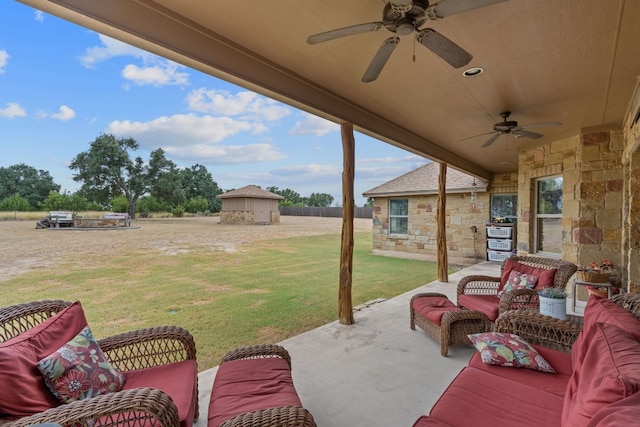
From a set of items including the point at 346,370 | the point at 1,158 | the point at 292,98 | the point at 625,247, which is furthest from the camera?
the point at 625,247

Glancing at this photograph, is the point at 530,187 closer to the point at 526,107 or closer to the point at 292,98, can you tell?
the point at 526,107

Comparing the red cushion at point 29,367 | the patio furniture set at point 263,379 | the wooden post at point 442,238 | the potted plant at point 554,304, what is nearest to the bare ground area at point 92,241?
the red cushion at point 29,367

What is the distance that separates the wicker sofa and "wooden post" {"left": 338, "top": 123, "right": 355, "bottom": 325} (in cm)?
193

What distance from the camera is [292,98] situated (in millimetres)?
3010

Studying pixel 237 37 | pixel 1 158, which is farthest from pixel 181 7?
pixel 1 158

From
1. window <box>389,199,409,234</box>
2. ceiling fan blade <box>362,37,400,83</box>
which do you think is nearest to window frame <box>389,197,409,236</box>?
window <box>389,199,409,234</box>

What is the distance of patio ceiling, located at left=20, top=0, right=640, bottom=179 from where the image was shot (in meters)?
1.99

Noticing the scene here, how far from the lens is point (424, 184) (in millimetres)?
9797

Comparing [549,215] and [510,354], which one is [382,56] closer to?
[510,354]

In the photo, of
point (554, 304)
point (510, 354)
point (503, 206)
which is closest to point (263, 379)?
point (510, 354)

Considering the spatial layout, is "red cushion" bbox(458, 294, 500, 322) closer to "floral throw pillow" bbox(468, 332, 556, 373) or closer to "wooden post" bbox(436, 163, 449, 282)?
"floral throw pillow" bbox(468, 332, 556, 373)

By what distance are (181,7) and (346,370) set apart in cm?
304

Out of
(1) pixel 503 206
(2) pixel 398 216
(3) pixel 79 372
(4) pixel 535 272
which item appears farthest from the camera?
(2) pixel 398 216

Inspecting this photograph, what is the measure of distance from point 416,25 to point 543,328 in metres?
2.28
